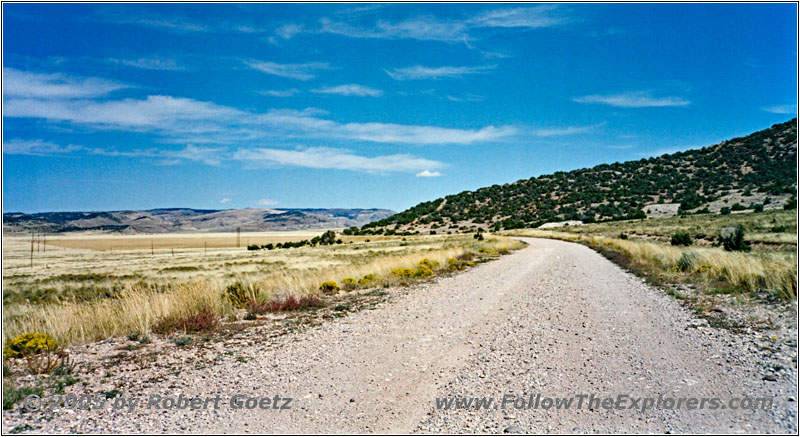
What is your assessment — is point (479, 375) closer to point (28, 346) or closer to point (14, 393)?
point (14, 393)

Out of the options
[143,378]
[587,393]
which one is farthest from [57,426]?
[587,393]

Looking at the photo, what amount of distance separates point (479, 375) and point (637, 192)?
3366 inches

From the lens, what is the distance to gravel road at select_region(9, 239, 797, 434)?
4.44m

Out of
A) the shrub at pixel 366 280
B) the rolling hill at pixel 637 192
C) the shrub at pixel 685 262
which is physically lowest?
the shrub at pixel 366 280

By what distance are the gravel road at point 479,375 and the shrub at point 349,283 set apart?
463 cm

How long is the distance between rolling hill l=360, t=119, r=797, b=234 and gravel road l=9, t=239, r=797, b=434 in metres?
Result: 55.7

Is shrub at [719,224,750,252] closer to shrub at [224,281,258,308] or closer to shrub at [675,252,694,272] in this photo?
shrub at [675,252,694,272]

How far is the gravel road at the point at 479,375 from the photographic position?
175 inches

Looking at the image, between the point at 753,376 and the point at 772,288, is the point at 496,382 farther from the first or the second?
the point at 772,288

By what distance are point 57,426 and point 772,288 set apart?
13.0 metres

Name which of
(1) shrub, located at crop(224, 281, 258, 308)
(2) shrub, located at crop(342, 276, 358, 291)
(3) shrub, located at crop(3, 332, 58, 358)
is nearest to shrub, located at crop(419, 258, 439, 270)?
(2) shrub, located at crop(342, 276, 358, 291)

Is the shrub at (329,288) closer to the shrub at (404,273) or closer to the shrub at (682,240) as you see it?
the shrub at (404,273)

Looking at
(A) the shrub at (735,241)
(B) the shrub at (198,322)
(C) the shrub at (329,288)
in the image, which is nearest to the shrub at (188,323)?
(B) the shrub at (198,322)

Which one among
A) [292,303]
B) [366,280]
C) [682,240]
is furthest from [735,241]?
[292,303]
